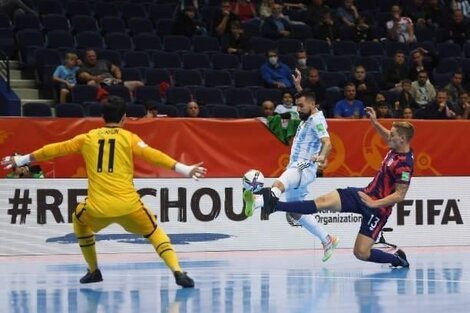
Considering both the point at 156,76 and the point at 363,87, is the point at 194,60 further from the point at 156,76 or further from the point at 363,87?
the point at 363,87

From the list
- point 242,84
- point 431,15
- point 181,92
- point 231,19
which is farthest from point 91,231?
point 431,15

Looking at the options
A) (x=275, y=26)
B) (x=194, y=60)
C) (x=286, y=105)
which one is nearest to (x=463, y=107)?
(x=286, y=105)

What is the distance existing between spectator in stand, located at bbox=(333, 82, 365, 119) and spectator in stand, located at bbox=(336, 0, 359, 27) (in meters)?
5.41

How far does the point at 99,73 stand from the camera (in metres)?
21.5

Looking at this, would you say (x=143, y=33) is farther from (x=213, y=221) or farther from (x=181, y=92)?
(x=213, y=221)

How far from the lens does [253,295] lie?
37.6ft

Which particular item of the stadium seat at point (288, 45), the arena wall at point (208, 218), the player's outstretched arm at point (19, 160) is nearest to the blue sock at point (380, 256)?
the arena wall at point (208, 218)

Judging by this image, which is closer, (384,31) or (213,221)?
(213,221)

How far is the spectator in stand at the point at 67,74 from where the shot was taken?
826 inches

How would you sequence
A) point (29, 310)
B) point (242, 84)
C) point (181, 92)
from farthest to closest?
point (242, 84) < point (181, 92) < point (29, 310)

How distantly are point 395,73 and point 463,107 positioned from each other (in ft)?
7.01

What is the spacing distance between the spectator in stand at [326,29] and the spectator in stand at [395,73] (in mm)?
1966

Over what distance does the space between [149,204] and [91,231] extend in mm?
5139

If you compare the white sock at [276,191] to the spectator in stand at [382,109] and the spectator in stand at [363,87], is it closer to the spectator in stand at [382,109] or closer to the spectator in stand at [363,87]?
the spectator in stand at [382,109]
